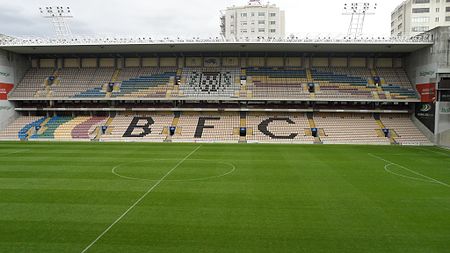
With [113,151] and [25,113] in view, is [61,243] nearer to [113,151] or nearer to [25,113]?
[113,151]

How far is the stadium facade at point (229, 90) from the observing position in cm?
3134

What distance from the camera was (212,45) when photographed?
108ft

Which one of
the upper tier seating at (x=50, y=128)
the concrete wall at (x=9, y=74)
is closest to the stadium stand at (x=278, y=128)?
the upper tier seating at (x=50, y=128)

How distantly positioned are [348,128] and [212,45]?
15135 mm

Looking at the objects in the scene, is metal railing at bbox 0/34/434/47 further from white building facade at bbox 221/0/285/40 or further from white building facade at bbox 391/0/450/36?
white building facade at bbox 221/0/285/40

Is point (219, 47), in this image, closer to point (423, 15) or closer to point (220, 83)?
point (220, 83)

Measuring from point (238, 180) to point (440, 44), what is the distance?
24.5 m

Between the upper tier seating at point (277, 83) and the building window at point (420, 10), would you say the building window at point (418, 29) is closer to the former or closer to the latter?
the building window at point (420, 10)

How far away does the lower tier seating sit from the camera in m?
31.2

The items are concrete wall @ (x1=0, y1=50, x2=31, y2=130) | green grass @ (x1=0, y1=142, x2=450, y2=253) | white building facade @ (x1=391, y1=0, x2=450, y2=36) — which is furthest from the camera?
white building facade @ (x1=391, y1=0, x2=450, y2=36)

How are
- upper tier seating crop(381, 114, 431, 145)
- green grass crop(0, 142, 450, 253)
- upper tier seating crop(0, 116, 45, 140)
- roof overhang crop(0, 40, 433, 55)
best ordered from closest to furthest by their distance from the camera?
→ green grass crop(0, 142, 450, 253)
upper tier seating crop(381, 114, 431, 145)
roof overhang crop(0, 40, 433, 55)
upper tier seating crop(0, 116, 45, 140)

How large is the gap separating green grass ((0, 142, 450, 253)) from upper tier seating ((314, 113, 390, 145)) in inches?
345

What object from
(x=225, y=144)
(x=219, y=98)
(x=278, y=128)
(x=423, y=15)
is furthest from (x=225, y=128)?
(x=423, y=15)

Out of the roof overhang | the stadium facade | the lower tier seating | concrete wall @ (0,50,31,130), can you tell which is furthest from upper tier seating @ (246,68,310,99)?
concrete wall @ (0,50,31,130)
